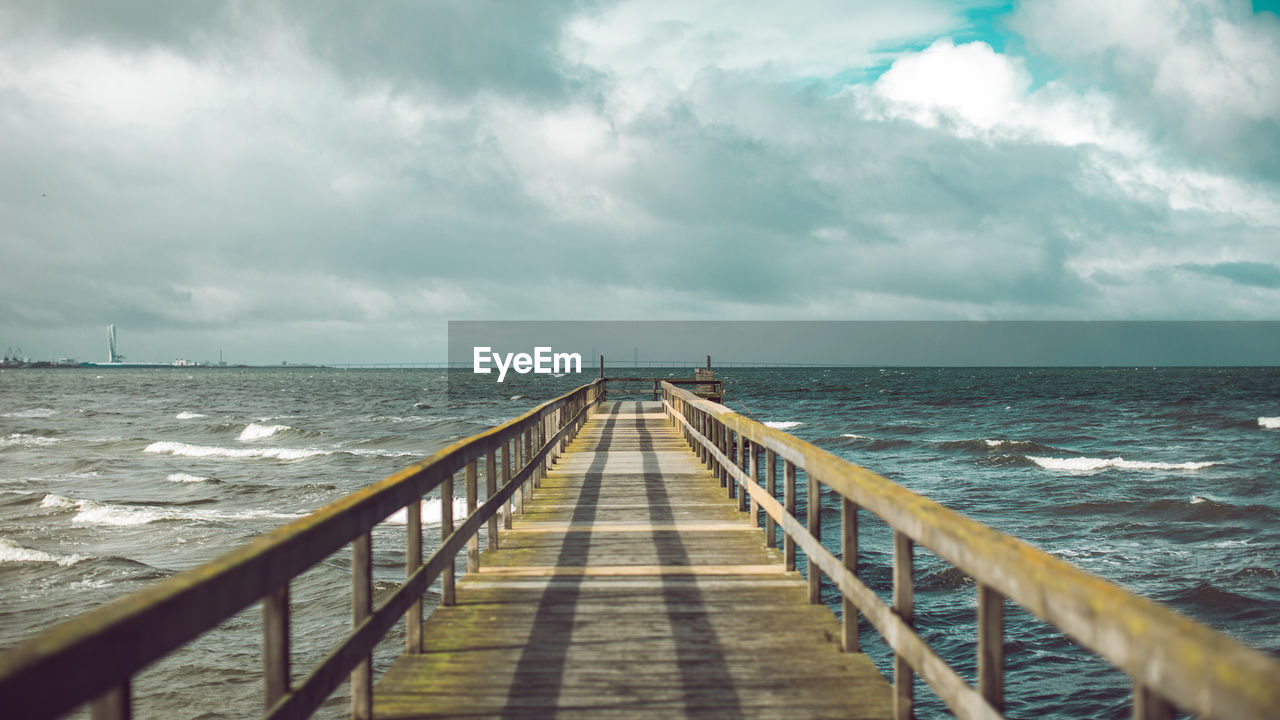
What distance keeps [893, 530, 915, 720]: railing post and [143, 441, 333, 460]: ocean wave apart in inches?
1182

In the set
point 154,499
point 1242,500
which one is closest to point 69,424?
point 154,499

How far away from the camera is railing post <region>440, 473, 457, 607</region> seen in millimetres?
4711

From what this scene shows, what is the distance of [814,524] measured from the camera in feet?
16.3

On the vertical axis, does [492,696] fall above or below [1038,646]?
above

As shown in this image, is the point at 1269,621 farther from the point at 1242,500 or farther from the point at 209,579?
the point at 209,579

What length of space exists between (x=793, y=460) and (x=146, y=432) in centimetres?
4567

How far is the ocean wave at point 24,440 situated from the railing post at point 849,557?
1597 inches

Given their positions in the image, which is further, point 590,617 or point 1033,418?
point 1033,418

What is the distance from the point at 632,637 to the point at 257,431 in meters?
42.1

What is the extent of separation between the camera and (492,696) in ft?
12.5

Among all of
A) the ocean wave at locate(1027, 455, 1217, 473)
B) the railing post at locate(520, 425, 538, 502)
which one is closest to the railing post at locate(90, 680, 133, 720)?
the railing post at locate(520, 425, 538, 502)

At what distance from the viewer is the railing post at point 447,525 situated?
471 cm

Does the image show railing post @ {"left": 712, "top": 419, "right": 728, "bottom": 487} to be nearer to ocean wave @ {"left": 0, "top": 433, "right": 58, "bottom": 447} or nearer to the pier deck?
the pier deck

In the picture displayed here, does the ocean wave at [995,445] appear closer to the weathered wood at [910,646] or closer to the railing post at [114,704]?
the weathered wood at [910,646]
